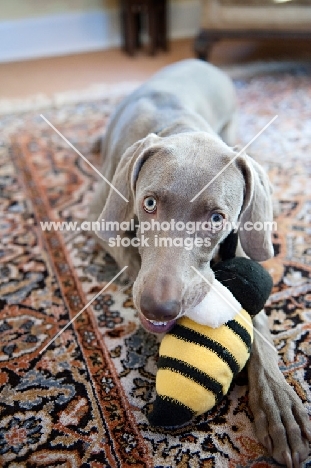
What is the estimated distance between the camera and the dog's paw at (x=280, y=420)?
3.56 feet

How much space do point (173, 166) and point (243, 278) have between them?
1.14 ft

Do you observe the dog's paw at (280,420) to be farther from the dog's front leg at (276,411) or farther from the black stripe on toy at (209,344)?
the black stripe on toy at (209,344)

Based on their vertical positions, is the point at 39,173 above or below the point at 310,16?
below

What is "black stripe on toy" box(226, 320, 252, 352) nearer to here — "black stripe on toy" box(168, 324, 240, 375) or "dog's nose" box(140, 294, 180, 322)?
"black stripe on toy" box(168, 324, 240, 375)

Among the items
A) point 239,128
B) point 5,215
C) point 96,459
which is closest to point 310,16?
point 239,128

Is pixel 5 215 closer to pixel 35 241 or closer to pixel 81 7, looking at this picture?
pixel 35 241

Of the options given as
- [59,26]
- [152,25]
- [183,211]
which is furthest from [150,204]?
[59,26]

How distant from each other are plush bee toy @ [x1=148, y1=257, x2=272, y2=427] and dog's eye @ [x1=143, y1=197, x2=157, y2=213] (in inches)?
9.6

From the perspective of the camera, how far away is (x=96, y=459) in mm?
1100

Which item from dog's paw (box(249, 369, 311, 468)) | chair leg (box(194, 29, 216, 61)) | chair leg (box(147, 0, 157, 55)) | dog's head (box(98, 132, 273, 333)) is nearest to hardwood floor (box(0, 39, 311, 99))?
chair leg (box(147, 0, 157, 55))

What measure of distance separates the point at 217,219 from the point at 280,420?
499 millimetres

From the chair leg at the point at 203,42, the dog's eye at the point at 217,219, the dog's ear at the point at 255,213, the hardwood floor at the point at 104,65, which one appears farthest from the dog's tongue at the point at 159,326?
the chair leg at the point at 203,42

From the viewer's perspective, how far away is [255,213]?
4.33 feet

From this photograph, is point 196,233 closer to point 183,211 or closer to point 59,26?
point 183,211
